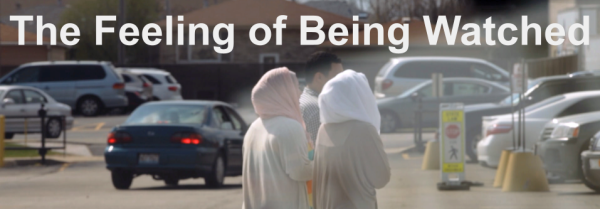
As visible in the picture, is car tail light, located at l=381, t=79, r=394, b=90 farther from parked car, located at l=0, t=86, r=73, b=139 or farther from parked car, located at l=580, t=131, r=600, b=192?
parked car, located at l=580, t=131, r=600, b=192

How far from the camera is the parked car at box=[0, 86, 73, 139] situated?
68.2 ft

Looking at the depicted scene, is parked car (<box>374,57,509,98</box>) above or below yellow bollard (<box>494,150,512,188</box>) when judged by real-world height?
above

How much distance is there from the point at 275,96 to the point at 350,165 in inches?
24.0

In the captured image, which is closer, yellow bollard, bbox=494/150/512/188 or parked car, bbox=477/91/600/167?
yellow bollard, bbox=494/150/512/188

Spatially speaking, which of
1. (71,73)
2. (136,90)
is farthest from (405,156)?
(71,73)

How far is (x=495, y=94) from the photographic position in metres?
20.4

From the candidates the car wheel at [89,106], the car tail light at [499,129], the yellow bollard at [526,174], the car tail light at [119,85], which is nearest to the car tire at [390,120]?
the car tail light at [499,129]

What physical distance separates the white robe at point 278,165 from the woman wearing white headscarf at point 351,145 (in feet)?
0.50

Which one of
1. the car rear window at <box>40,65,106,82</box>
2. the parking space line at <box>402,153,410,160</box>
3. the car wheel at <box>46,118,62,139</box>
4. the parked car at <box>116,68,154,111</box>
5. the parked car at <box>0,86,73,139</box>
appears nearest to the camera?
the parking space line at <box>402,153,410,160</box>

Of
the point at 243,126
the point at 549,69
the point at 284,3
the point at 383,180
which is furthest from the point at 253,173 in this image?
the point at 549,69

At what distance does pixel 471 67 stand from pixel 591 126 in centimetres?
1221

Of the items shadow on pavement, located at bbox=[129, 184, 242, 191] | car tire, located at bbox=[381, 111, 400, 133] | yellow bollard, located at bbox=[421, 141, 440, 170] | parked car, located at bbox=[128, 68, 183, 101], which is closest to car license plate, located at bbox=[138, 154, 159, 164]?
shadow on pavement, located at bbox=[129, 184, 242, 191]

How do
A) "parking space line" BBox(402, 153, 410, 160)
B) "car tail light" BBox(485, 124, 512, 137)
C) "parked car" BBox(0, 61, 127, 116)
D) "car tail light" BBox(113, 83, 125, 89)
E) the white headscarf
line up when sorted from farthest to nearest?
"car tail light" BBox(113, 83, 125, 89)
"parked car" BBox(0, 61, 127, 116)
"parking space line" BBox(402, 153, 410, 160)
"car tail light" BBox(485, 124, 512, 137)
the white headscarf

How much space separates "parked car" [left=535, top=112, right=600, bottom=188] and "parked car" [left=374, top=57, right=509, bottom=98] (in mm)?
11415
